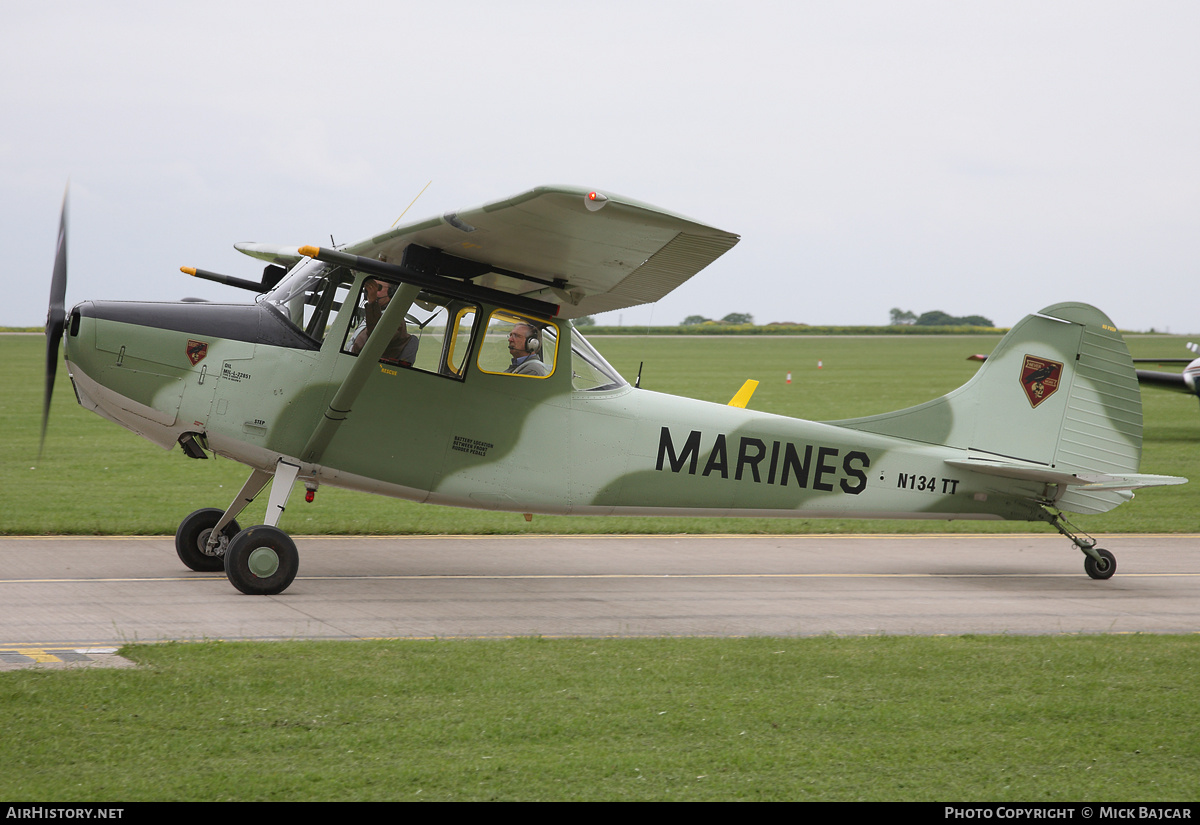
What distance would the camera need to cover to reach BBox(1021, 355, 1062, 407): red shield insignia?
37.0 ft

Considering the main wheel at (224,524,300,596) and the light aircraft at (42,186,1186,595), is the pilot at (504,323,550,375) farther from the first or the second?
the main wheel at (224,524,300,596)

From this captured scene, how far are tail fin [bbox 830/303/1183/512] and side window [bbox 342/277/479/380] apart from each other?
14.2 feet

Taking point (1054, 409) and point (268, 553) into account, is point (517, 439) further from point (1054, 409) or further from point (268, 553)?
point (1054, 409)

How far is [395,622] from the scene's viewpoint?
8.41m

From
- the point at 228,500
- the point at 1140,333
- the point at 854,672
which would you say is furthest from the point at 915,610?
the point at 1140,333

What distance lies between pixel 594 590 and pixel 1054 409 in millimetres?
5406

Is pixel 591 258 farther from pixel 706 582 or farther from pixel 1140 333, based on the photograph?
pixel 1140 333

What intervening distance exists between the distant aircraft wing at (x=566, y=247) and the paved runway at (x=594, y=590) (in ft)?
9.44

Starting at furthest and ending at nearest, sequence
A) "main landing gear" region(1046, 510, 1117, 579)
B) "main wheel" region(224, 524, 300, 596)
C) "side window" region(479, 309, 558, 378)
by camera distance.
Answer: "main landing gear" region(1046, 510, 1117, 579), "side window" region(479, 309, 558, 378), "main wheel" region(224, 524, 300, 596)

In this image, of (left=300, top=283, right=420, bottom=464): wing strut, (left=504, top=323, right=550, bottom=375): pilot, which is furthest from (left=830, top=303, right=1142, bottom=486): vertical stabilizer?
(left=300, top=283, right=420, bottom=464): wing strut

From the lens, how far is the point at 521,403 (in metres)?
9.75

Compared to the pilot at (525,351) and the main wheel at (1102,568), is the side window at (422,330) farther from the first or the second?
the main wheel at (1102,568)

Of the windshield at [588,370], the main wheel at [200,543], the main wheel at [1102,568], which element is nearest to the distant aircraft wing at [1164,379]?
the main wheel at [1102,568]

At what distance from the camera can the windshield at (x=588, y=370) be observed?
999cm
